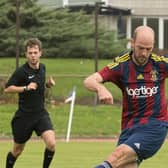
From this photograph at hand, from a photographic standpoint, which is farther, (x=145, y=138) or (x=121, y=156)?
(x=145, y=138)

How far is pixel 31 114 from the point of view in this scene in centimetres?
1061

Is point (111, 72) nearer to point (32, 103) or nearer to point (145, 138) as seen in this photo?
point (145, 138)

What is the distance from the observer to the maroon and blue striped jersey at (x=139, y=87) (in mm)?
7609

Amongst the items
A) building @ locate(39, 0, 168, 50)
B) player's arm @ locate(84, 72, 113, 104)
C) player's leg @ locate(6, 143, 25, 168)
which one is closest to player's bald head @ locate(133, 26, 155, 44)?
player's arm @ locate(84, 72, 113, 104)

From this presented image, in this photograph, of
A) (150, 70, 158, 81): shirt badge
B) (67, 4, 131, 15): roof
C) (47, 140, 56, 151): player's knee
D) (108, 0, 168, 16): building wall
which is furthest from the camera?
(108, 0, 168, 16): building wall

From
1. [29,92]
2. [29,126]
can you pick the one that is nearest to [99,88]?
[29,92]

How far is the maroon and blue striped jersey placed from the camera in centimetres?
761

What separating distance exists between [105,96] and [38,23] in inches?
1071

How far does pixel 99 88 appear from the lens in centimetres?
713

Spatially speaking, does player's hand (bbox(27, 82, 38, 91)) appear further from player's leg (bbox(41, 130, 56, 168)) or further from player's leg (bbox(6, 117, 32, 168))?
player's leg (bbox(41, 130, 56, 168))

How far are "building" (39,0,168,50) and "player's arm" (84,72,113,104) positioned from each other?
32.6 meters

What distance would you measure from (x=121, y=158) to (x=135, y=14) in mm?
34383

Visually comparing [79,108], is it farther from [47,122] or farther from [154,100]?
[154,100]

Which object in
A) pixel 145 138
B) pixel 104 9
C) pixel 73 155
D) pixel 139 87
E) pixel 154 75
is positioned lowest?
pixel 73 155
